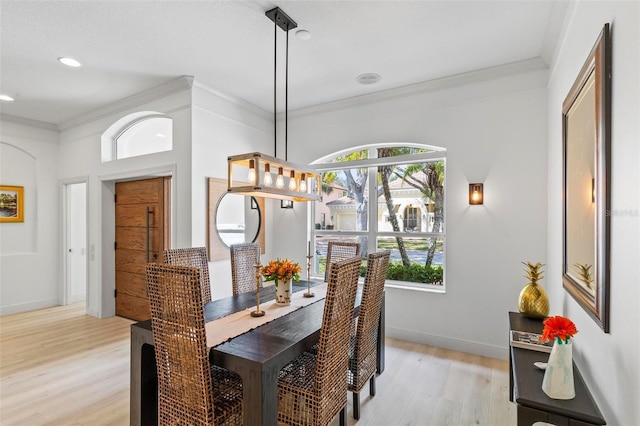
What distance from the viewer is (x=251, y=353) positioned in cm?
165

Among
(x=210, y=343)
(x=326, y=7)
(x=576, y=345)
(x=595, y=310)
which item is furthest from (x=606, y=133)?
(x=210, y=343)

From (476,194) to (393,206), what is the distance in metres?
0.98

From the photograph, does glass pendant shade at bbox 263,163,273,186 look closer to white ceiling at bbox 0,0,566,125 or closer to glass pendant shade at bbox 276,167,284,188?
glass pendant shade at bbox 276,167,284,188

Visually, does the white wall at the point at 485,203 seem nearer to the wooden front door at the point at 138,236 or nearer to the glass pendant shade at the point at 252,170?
the glass pendant shade at the point at 252,170

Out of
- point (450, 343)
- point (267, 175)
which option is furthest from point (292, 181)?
point (450, 343)

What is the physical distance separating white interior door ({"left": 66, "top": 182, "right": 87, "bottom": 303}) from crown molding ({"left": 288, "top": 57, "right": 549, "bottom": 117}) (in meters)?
4.09

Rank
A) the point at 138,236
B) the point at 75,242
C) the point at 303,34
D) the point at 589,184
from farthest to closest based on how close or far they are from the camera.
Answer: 1. the point at 75,242
2. the point at 138,236
3. the point at 303,34
4. the point at 589,184

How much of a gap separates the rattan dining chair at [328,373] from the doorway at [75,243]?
511cm

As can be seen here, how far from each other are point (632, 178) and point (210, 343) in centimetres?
197

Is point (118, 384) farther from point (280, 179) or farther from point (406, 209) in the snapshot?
point (406, 209)

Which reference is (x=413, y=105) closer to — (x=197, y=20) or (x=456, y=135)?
(x=456, y=135)

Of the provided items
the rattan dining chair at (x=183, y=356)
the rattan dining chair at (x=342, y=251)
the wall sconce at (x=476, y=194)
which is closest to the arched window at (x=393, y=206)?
the wall sconce at (x=476, y=194)

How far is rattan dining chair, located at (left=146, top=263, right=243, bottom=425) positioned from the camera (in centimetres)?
162

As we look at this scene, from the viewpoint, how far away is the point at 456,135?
3555 mm
